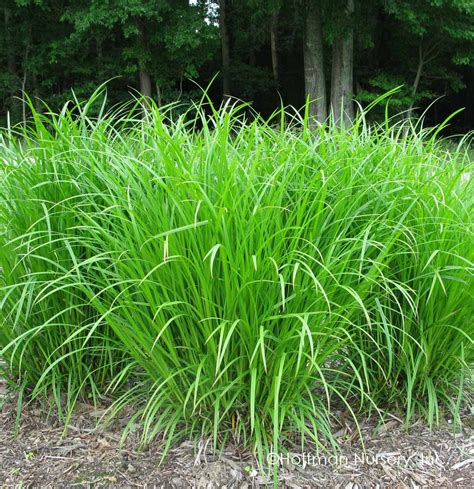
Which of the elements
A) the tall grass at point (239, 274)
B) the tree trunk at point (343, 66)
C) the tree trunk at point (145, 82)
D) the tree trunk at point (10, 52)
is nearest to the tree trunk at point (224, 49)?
the tree trunk at point (145, 82)

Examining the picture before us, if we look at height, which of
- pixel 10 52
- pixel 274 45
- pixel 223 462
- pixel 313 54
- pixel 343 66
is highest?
pixel 10 52

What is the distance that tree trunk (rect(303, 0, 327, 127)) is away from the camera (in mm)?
13414

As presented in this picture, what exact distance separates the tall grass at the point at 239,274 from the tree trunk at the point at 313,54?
11747 mm

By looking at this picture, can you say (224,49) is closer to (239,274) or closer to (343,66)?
(343,66)

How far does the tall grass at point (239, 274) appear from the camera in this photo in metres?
1.64

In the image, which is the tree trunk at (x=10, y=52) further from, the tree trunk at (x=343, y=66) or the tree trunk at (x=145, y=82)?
the tree trunk at (x=343, y=66)

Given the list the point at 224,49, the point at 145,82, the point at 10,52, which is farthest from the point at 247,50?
the point at 10,52

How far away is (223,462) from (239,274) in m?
0.68

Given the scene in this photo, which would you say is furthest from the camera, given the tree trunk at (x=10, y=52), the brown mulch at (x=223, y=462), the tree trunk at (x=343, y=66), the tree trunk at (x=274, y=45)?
the tree trunk at (x=274, y=45)

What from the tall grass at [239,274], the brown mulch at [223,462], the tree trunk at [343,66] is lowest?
the brown mulch at [223,462]

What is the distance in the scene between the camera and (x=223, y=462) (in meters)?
1.79

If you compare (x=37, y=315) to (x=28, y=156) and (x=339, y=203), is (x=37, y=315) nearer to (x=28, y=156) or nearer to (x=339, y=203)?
(x=28, y=156)

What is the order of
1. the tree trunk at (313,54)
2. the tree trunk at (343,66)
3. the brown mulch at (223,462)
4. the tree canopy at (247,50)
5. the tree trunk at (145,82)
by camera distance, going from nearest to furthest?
the brown mulch at (223,462), the tree trunk at (313,54), the tree trunk at (343,66), the tree canopy at (247,50), the tree trunk at (145,82)

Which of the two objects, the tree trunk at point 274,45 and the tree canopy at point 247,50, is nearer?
the tree canopy at point 247,50
